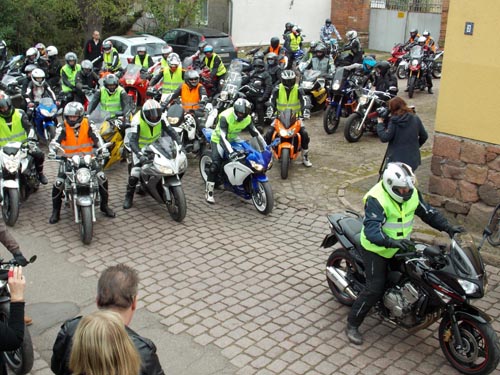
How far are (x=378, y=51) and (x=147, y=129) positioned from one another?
69.6ft

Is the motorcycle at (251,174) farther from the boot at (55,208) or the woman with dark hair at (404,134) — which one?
the boot at (55,208)

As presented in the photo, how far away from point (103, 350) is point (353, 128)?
1139 centimetres

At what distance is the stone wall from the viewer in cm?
888

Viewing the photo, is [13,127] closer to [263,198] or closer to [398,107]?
[263,198]

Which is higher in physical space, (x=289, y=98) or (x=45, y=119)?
(x=289, y=98)

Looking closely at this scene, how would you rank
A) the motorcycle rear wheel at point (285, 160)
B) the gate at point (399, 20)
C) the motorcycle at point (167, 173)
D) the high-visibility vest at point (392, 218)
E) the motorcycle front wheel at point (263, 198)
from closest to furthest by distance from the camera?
the high-visibility vest at point (392, 218) < the motorcycle at point (167, 173) < the motorcycle front wheel at point (263, 198) < the motorcycle rear wheel at point (285, 160) < the gate at point (399, 20)

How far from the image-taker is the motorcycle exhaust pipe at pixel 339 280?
684 cm

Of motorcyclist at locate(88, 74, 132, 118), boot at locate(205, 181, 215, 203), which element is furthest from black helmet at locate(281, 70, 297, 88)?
motorcyclist at locate(88, 74, 132, 118)

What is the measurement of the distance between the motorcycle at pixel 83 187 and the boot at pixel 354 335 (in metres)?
3.97

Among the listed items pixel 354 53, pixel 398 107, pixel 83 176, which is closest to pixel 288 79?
pixel 398 107

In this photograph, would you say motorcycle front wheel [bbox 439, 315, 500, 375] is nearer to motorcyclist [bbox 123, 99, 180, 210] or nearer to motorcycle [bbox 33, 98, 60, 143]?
motorcyclist [bbox 123, 99, 180, 210]

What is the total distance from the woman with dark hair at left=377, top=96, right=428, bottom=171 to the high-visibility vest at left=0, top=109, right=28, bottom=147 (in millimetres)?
5451

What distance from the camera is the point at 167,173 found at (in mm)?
9297

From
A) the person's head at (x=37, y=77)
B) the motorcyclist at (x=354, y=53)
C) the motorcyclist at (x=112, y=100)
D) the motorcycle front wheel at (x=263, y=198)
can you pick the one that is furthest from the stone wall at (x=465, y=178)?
the motorcyclist at (x=354, y=53)
